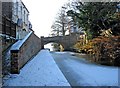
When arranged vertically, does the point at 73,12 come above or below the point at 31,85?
above

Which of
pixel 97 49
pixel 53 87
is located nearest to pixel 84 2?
pixel 97 49

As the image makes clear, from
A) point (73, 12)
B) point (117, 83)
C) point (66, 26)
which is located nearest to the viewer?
point (117, 83)

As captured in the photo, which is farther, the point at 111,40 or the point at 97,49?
the point at 97,49

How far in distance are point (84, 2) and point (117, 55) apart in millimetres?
8893

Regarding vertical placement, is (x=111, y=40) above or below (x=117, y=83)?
above

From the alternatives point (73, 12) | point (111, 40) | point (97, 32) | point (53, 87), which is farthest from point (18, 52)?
point (73, 12)

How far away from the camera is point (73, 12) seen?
1117 inches

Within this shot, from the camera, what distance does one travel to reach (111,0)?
25125mm


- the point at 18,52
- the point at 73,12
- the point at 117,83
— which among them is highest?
the point at 73,12

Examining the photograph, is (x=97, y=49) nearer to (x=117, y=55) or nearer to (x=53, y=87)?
(x=117, y=55)

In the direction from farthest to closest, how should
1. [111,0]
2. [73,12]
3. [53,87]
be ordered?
[73,12]
[111,0]
[53,87]

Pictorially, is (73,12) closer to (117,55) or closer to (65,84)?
(117,55)

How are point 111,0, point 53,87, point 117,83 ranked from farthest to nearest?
point 111,0 → point 117,83 → point 53,87

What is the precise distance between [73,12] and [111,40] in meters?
9.70
